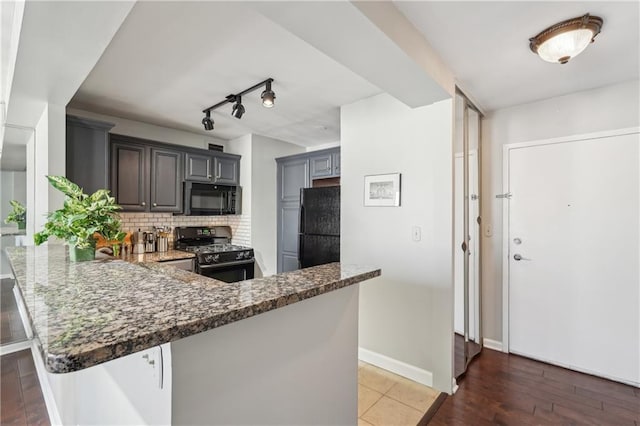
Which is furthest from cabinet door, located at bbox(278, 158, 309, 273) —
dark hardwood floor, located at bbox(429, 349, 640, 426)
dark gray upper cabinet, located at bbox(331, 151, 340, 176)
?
dark hardwood floor, located at bbox(429, 349, 640, 426)

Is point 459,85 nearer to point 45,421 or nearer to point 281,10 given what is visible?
point 281,10

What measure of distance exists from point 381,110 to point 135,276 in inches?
88.3

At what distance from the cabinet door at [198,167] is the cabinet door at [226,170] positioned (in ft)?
0.30

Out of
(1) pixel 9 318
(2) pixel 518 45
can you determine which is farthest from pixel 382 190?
(1) pixel 9 318

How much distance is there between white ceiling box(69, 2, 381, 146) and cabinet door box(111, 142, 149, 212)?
0.40 metres

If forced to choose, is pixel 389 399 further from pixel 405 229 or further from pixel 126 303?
pixel 126 303

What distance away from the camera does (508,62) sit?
2.10 m

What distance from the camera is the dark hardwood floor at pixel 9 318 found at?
2932mm

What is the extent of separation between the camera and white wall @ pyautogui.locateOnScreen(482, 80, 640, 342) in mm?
2438

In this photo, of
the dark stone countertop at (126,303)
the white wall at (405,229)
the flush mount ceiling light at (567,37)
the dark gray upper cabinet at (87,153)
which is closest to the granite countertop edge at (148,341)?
the dark stone countertop at (126,303)

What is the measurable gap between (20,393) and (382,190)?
3.17 meters

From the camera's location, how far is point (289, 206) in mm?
4223

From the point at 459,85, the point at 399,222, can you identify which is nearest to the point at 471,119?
the point at 459,85

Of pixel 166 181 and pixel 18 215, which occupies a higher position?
pixel 166 181
